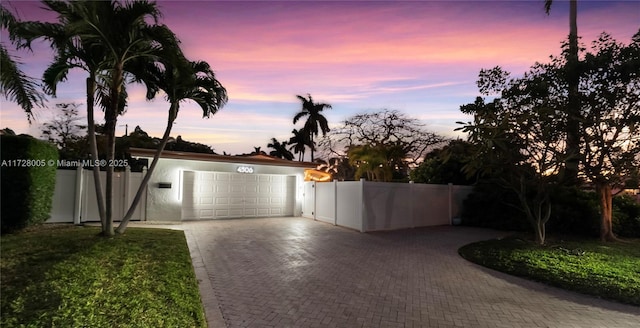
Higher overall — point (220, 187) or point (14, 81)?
point (14, 81)

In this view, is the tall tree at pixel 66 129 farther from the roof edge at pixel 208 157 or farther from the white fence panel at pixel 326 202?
the white fence panel at pixel 326 202

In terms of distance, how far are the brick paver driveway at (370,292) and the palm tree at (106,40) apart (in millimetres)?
3656

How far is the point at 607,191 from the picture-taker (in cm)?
1028

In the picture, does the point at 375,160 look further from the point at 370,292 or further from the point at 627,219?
the point at 370,292

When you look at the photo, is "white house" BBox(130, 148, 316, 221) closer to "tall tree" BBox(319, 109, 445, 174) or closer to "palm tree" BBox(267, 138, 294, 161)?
"tall tree" BBox(319, 109, 445, 174)

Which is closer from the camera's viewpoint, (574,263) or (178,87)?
(574,263)

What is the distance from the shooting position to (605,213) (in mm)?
10227

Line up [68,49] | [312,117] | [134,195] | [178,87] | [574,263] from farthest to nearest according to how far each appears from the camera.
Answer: [312,117]
[134,195]
[178,87]
[574,263]
[68,49]

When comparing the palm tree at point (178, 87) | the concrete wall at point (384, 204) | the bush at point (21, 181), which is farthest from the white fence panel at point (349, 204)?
the bush at point (21, 181)

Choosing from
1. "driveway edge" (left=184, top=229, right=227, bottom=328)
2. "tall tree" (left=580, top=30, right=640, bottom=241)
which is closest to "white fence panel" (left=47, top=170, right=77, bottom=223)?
"driveway edge" (left=184, top=229, right=227, bottom=328)

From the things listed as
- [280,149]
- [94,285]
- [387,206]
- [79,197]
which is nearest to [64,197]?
[79,197]

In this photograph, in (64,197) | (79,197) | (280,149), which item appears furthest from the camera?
(280,149)

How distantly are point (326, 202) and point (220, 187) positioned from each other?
471 cm

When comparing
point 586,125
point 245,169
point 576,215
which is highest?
point 586,125
